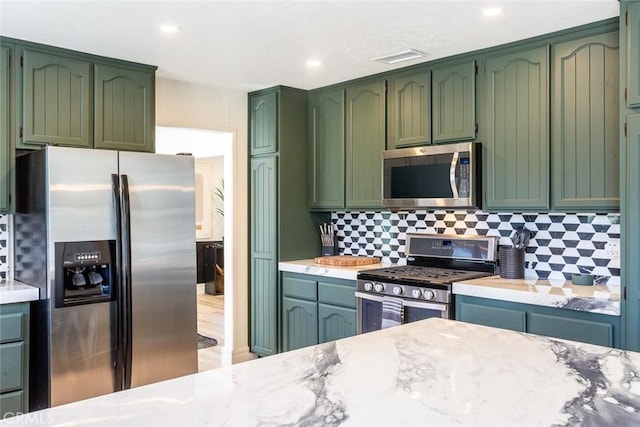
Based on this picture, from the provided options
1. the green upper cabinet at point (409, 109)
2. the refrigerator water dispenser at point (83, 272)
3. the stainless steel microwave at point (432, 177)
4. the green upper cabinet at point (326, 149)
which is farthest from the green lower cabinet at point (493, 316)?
the refrigerator water dispenser at point (83, 272)

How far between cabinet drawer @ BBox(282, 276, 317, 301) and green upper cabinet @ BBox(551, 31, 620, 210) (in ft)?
6.43

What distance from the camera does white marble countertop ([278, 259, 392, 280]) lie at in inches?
157

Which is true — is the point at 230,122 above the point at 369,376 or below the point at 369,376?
above

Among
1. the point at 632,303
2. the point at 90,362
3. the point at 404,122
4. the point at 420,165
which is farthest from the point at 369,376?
the point at 404,122

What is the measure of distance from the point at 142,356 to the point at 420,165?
7.47 feet

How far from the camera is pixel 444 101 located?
374cm

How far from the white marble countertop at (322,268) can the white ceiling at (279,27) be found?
1529 millimetres

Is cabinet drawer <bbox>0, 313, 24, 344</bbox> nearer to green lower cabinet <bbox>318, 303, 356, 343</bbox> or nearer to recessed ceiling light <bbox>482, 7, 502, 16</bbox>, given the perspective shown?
green lower cabinet <bbox>318, 303, 356, 343</bbox>

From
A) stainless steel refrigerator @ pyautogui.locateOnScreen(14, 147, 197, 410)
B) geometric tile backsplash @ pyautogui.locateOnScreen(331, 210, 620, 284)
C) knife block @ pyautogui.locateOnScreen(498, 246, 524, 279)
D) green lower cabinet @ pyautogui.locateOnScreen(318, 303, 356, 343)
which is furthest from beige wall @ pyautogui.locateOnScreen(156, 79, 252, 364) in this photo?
knife block @ pyautogui.locateOnScreen(498, 246, 524, 279)

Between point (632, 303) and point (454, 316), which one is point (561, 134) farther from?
point (454, 316)

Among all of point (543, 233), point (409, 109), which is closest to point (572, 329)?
point (543, 233)

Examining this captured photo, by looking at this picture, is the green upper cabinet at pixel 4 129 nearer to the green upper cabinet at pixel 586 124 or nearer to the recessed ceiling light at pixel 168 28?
the recessed ceiling light at pixel 168 28

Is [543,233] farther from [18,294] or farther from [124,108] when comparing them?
[18,294]

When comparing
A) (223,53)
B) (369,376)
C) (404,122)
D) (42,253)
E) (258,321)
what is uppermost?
(223,53)
